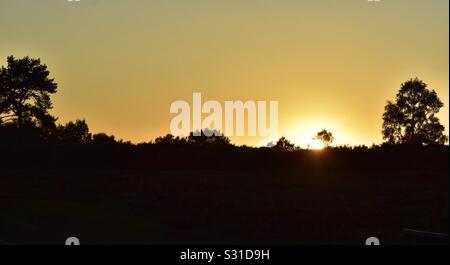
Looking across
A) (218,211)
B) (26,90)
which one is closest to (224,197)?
(218,211)

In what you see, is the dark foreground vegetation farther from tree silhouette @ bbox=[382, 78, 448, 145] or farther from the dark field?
tree silhouette @ bbox=[382, 78, 448, 145]

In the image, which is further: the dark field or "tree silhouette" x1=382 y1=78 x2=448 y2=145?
"tree silhouette" x1=382 y1=78 x2=448 y2=145

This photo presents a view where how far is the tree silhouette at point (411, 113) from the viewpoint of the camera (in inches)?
4149

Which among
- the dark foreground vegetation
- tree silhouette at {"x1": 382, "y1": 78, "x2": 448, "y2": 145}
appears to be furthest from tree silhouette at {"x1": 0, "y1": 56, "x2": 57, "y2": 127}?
tree silhouette at {"x1": 382, "y1": 78, "x2": 448, "y2": 145}

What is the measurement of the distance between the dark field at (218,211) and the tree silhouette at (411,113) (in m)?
60.9

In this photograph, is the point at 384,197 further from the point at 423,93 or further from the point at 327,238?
the point at 423,93

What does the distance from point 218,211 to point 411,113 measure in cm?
8648

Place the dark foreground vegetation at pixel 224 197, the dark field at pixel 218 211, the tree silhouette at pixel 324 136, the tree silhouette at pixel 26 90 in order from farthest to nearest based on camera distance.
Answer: the tree silhouette at pixel 324 136, the tree silhouette at pixel 26 90, the dark foreground vegetation at pixel 224 197, the dark field at pixel 218 211

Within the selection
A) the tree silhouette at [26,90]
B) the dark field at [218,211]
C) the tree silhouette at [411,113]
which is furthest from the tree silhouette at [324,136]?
the dark field at [218,211]

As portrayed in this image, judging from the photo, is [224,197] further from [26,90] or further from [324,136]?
[324,136]

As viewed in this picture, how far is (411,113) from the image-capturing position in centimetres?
10769

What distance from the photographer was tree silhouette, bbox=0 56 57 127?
80875 mm

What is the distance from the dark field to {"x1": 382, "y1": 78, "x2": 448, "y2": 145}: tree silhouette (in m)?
60.9

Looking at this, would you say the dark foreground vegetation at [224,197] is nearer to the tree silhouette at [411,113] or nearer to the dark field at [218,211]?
the dark field at [218,211]
